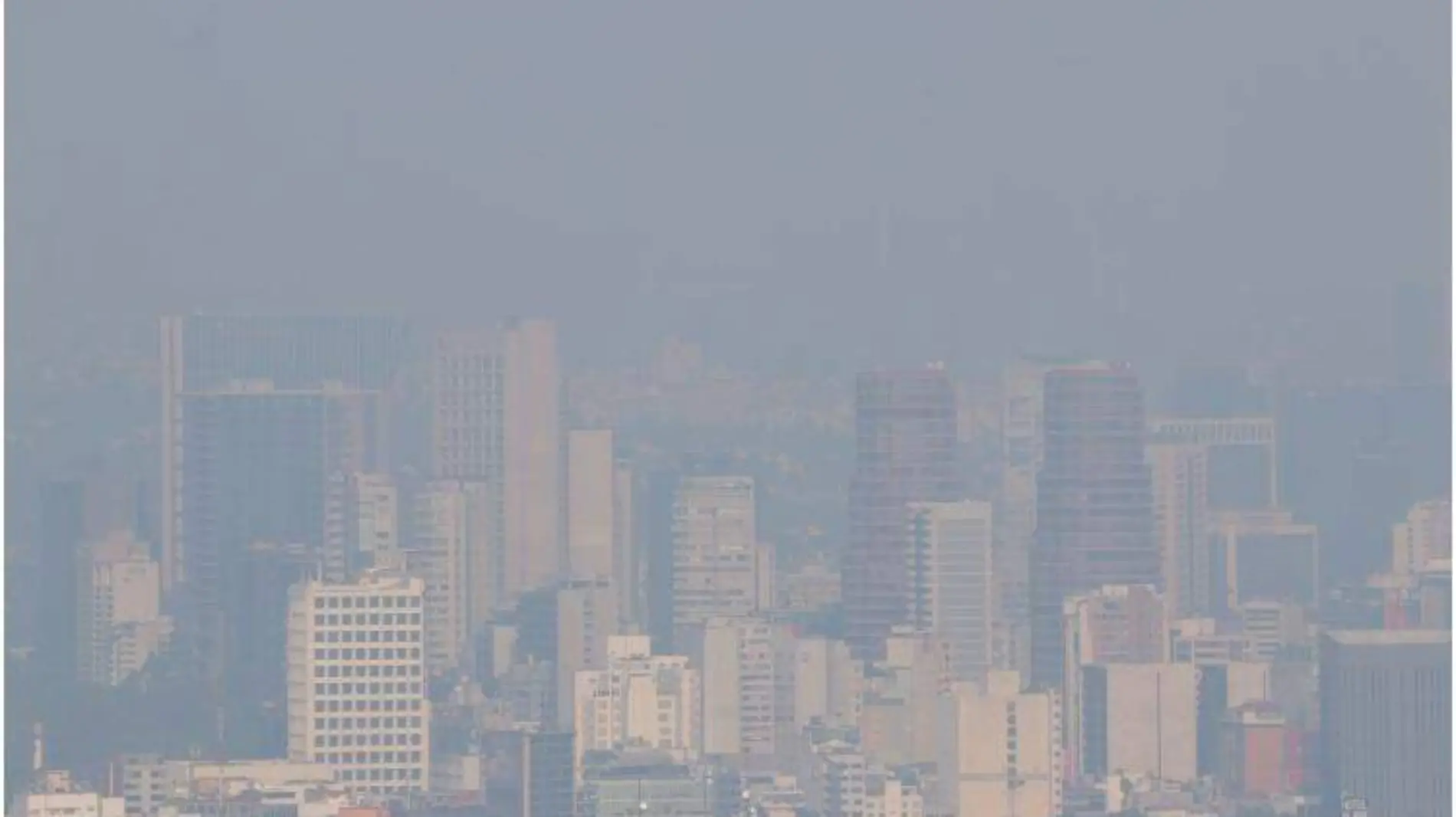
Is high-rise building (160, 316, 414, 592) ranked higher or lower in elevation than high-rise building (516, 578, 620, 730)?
higher

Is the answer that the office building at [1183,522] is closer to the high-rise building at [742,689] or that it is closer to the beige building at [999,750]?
the beige building at [999,750]

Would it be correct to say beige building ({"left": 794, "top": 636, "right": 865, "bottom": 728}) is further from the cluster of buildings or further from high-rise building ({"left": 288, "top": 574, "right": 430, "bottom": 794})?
high-rise building ({"left": 288, "top": 574, "right": 430, "bottom": 794})

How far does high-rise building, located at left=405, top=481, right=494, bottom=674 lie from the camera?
4.68 m

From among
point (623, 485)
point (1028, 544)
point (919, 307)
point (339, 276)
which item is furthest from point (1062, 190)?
point (339, 276)

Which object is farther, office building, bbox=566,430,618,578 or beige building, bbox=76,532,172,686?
office building, bbox=566,430,618,578

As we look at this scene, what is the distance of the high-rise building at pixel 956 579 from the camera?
15.7ft

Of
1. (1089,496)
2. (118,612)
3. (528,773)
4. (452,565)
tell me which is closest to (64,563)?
(118,612)

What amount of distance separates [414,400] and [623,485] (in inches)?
15.4

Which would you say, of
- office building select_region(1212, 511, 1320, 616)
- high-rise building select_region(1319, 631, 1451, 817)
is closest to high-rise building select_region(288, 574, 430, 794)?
office building select_region(1212, 511, 1320, 616)

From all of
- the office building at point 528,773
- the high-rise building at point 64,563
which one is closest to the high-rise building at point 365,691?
the office building at point 528,773

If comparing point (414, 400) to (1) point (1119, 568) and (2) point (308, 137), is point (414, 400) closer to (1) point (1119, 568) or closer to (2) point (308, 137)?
(2) point (308, 137)

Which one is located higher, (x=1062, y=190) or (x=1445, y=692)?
(x=1062, y=190)

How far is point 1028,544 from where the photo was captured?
4844mm

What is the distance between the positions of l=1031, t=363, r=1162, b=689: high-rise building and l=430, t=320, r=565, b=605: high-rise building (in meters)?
0.87
